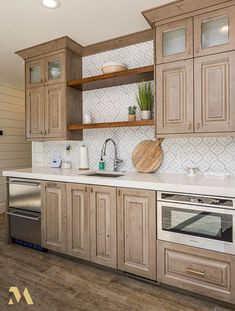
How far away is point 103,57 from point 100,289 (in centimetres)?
272

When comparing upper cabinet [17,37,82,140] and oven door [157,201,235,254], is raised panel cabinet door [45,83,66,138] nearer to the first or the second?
upper cabinet [17,37,82,140]

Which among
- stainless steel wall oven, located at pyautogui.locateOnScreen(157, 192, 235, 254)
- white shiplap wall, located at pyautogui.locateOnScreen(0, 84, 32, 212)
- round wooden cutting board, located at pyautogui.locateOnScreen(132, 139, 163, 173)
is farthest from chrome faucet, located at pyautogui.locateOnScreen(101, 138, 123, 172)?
white shiplap wall, located at pyautogui.locateOnScreen(0, 84, 32, 212)

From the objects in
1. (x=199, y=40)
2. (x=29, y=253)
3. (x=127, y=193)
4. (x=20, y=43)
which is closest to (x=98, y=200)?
(x=127, y=193)

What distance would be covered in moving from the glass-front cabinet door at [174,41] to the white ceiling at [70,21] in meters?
0.24

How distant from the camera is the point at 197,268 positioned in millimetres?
1815

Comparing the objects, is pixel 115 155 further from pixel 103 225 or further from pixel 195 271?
pixel 195 271

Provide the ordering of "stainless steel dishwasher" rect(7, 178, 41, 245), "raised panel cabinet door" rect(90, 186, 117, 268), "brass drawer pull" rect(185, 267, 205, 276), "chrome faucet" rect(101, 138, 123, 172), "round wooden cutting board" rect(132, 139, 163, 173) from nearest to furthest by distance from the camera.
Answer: "brass drawer pull" rect(185, 267, 205, 276) → "raised panel cabinet door" rect(90, 186, 117, 268) → "round wooden cutting board" rect(132, 139, 163, 173) → "stainless steel dishwasher" rect(7, 178, 41, 245) → "chrome faucet" rect(101, 138, 123, 172)

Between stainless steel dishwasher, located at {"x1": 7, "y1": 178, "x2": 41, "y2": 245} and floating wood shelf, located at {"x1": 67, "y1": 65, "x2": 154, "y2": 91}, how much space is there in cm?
135

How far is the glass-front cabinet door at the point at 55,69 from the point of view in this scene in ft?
9.25

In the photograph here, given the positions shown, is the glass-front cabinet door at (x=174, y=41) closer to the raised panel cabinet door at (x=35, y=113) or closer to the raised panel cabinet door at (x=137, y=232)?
the raised panel cabinet door at (x=137, y=232)

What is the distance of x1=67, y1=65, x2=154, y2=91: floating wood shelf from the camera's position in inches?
93.3

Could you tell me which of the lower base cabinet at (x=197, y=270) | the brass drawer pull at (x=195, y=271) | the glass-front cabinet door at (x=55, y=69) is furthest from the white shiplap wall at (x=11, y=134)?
the brass drawer pull at (x=195, y=271)

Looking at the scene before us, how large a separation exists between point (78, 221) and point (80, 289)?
64cm

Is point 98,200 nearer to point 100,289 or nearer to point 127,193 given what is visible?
point 127,193
